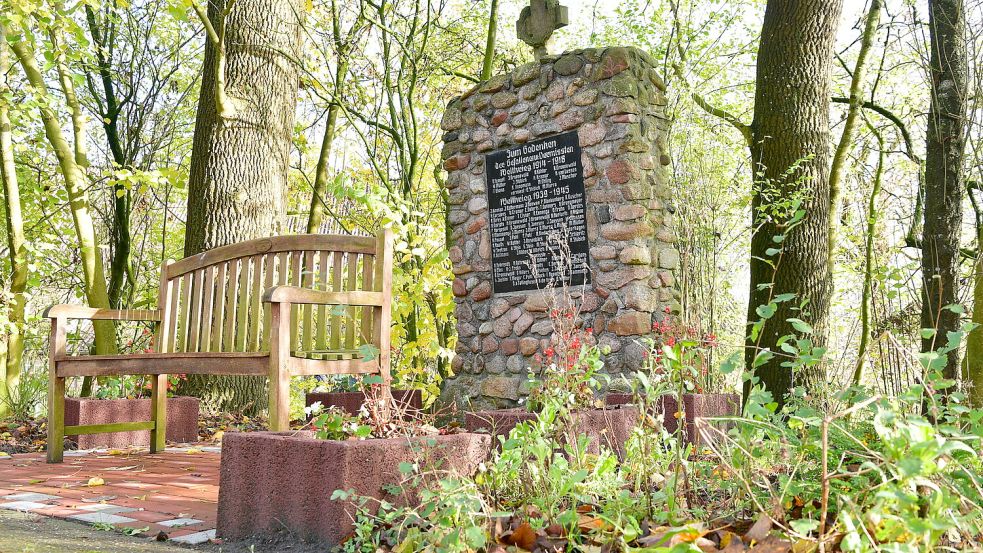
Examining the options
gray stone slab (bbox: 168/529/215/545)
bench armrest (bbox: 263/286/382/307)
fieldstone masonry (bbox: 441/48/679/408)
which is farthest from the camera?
fieldstone masonry (bbox: 441/48/679/408)

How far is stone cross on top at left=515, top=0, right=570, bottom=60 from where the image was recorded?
557 cm

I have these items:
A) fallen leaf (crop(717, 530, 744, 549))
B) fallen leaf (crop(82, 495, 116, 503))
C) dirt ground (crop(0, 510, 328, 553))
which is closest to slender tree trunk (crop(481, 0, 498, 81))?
fallen leaf (crop(82, 495, 116, 503))

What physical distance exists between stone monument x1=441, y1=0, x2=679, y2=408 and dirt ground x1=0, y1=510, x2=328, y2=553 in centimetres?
258

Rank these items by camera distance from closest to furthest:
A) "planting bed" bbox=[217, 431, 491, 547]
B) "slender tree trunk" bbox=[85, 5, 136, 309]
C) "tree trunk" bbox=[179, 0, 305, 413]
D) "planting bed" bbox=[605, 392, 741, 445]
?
"planting bed" bbox=[217, 431, 491, 547] < "planting bed" bbox=[605, 392, 741, 445] < "tree trunk" bbox=[179, 0, 305, 413] < "slender tree trunk" bbox=[85, 5, 136, 309]

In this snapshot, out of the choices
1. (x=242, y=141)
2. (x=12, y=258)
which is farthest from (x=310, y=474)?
(x=12, y=258)

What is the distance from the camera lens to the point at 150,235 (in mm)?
10578

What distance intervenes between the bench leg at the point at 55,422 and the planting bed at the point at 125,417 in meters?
0.50

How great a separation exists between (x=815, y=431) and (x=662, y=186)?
120 inches

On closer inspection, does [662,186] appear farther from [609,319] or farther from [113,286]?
[113,286]

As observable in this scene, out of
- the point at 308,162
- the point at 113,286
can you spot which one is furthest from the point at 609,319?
the point at 308,162

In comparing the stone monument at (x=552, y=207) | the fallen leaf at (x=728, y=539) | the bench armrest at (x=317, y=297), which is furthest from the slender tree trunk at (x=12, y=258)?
the fallen leaf at (x=728, y=539)

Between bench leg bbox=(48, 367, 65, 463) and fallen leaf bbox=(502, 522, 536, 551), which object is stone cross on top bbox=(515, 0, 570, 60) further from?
fallen leaf bbox=(502, 522, 536, 551)

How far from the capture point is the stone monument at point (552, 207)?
4.89m

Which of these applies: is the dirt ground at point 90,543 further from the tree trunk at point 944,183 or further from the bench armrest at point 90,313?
the tree trunk at point 944,183
